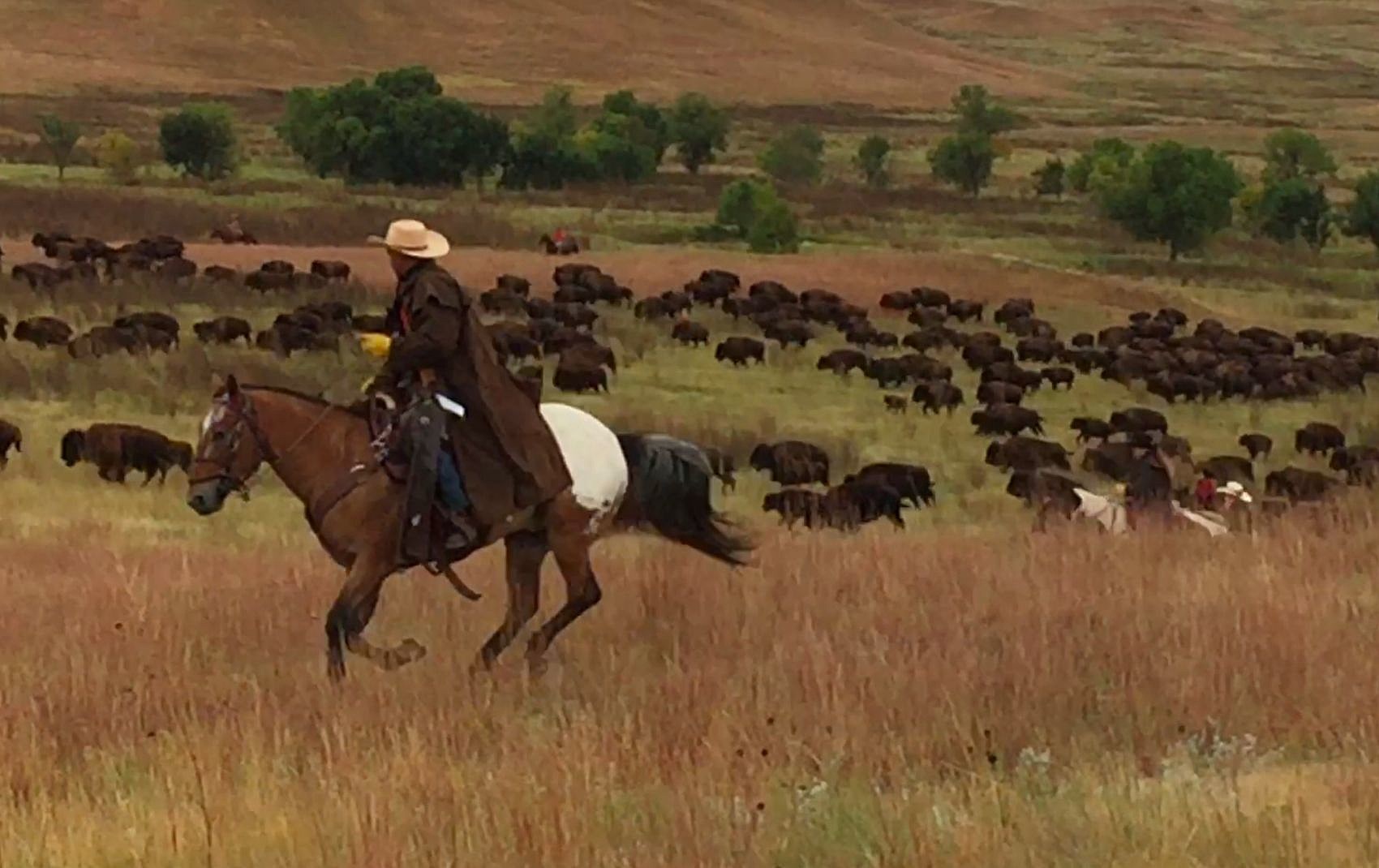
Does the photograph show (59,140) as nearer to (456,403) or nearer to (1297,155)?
(1297,155)

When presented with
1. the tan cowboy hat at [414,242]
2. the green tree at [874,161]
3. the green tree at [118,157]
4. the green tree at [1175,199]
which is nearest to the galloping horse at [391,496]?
the tan cowboy hat at [414,242]

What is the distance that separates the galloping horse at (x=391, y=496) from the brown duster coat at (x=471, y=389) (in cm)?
17

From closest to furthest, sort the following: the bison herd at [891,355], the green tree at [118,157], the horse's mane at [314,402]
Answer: the horse's mane at [314,402] → the bison herd at [891,355] → the green tree at [118,157]

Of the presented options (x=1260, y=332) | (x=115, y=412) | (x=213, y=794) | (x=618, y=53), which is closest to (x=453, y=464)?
(x=213, y=794)

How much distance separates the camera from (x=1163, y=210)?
63469 millimetres

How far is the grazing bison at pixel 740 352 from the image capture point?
3303cm

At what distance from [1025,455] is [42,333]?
46.4 feet

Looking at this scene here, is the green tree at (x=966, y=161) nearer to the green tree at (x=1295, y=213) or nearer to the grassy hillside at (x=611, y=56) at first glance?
the green tree at (x=1295, y=213)

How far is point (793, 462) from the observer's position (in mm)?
24141

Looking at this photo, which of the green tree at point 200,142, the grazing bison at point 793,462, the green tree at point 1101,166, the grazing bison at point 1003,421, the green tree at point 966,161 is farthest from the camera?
the green tree at point 966,161

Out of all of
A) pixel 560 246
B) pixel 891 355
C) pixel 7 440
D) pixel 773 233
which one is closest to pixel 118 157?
pixel 773 233

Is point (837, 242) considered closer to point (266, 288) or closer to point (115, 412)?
point (266, 288)

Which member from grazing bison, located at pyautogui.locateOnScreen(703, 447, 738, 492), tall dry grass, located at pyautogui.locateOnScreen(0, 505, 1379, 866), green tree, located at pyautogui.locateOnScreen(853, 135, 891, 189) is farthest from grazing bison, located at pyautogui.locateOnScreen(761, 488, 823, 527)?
green tree, located at pyautogui.locateOnScreen(853, 135, 891, 189)

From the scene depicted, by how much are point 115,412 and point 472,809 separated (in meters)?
19.9
